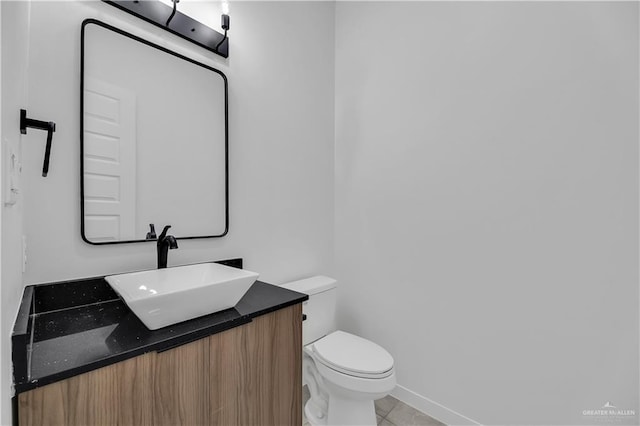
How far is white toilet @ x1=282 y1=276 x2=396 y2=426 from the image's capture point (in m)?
1.44

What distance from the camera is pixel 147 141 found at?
131 centimetres

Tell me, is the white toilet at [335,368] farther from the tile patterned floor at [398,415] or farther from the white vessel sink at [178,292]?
the white vessel sink at [178,292]

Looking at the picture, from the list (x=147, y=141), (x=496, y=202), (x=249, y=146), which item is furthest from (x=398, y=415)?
(x=147, y=141)

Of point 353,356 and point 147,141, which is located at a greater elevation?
point 147,141

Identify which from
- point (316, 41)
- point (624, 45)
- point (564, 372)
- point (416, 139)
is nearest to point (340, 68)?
point (316, 41)

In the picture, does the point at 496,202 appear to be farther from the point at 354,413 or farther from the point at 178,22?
the point at 178,22

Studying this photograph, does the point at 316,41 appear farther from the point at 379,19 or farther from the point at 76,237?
the point at 76,237

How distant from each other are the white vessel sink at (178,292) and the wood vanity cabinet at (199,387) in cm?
10

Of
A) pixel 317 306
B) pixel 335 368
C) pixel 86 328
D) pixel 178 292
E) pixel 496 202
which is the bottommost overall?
pixel 335 368

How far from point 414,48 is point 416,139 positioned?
0.56 metres

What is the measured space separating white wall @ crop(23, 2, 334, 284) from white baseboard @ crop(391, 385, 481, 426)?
3.09ft

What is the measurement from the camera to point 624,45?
4.04ft

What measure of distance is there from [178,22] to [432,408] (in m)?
2.44

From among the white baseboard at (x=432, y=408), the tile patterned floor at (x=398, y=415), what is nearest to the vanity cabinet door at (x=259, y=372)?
the tile patterned floor at (x=398, y=415)
